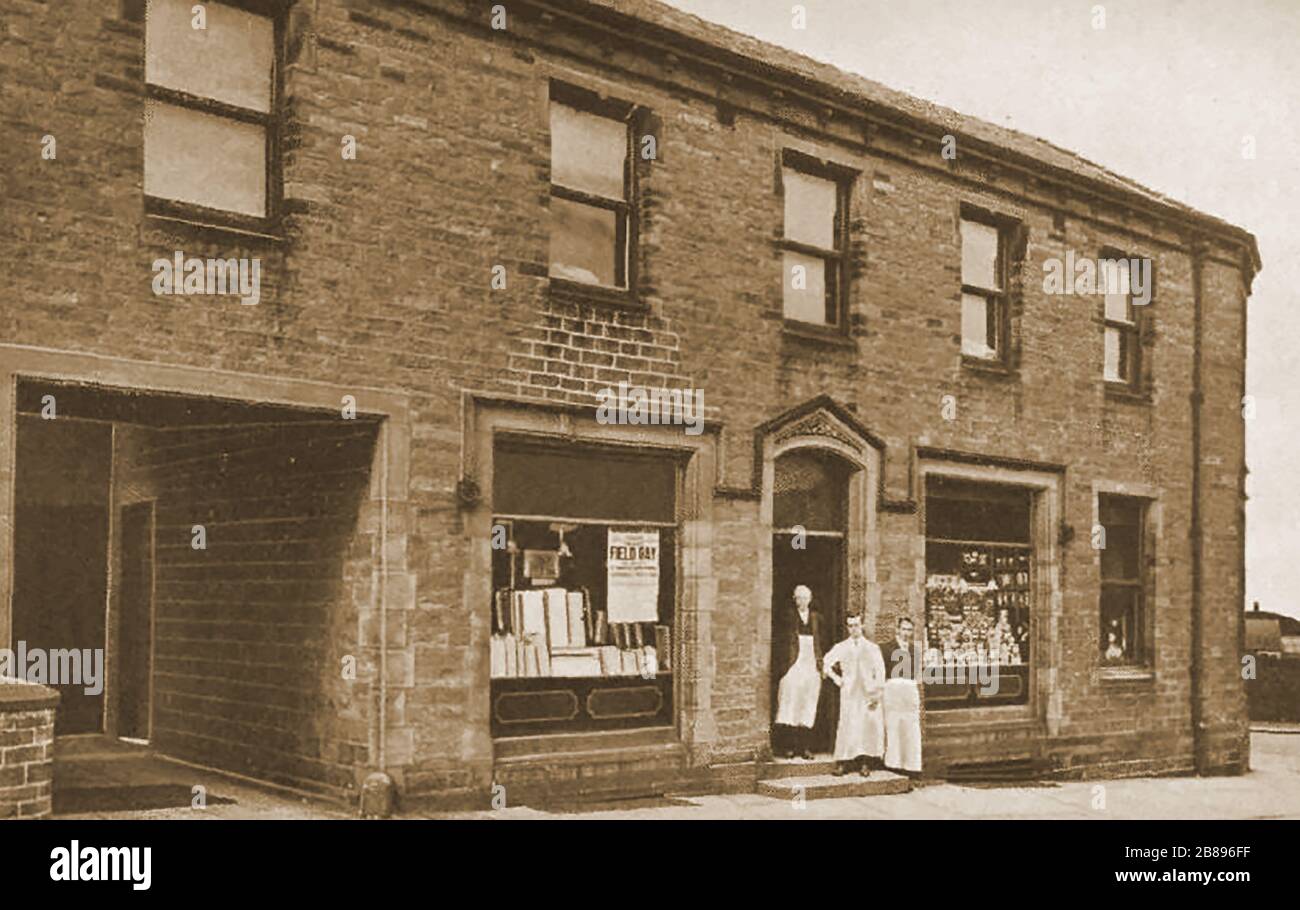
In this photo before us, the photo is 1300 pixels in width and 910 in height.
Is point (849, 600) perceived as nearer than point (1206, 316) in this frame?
Yes

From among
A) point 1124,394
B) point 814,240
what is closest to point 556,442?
point 814,240

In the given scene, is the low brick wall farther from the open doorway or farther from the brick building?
the open doorway

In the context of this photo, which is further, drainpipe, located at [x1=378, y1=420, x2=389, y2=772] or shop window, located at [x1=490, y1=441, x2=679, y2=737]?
shop window, located at [x1=490, y1=441, x2=679, y2=737]

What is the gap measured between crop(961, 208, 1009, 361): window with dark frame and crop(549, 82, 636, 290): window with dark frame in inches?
193

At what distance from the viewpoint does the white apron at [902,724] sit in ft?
48.8

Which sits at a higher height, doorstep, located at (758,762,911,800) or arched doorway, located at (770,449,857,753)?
arched doorway, located at (770,449,857,753)

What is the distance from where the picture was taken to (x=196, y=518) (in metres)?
14.2

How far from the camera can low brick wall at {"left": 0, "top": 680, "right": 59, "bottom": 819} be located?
352 inches

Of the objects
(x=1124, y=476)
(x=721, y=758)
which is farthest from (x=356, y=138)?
(x=1124, y=476)

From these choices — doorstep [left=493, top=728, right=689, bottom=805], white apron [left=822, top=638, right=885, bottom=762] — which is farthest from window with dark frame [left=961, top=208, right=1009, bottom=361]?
doorstep [left=493, top=728, right=689, bottom=805]

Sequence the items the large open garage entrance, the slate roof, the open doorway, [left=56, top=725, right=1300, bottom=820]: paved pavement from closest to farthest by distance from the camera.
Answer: [left=56, top=725, right=1300, bottom=820]: paved pavement
the large open garage entrance
the slate roof
the open doorway

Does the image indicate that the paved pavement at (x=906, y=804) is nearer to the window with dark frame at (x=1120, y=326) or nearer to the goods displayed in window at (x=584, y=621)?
the goods displayed in window at (x=584, y=621)
